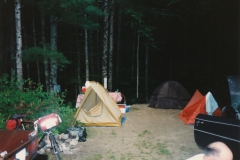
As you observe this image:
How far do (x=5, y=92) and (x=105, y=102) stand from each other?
3.49 metres

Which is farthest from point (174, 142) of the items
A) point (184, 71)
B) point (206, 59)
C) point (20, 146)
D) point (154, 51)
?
point (154, 51)

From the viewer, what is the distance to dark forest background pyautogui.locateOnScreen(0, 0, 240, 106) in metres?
13.6

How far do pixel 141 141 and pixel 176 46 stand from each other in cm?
1727

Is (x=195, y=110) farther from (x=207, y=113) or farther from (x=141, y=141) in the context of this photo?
(x=141, y=141)

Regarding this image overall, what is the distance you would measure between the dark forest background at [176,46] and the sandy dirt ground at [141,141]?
Answer: 5496 mm

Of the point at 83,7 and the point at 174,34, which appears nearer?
the point at 83,7

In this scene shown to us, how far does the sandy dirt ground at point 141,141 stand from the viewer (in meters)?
6.10

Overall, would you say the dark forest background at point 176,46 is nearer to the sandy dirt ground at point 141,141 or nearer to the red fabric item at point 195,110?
the red fabric item at point 195,110

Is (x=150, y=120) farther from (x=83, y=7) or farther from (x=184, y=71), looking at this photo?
(x=184, y=71)

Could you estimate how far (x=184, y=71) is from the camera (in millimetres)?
→ 22234

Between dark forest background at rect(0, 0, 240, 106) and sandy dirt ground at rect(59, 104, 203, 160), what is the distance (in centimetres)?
550

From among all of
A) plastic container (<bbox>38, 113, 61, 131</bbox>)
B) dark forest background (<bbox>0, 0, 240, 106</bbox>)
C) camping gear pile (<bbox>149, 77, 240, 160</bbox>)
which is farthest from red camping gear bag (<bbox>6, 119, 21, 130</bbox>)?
dark forest background (<bbox>0, 0, 240, 106</bbox>)

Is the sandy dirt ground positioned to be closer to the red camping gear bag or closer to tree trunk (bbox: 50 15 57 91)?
the red camping gear bag

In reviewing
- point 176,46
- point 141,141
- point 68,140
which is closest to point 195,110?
point 141,141
